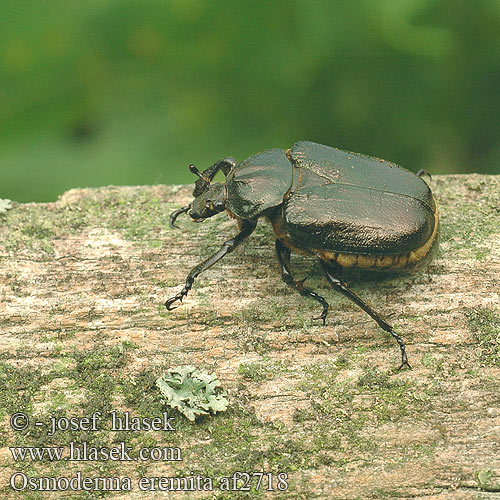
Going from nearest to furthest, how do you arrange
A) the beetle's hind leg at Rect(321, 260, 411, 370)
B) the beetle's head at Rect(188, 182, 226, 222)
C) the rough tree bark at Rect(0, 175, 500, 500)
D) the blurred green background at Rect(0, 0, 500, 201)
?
the rough tree bark at Rect(0, 175, 500, 500)
the beetle's hind leg at Rect(321, 260, 411, 370)
the beetle's head at Rect(188, 182, 226, 222)
the blurred green background at Rect(0, 0, 500, 201)

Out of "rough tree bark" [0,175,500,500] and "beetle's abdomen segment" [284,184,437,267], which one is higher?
"beetle's abdomen segment" [284,184,437,267]

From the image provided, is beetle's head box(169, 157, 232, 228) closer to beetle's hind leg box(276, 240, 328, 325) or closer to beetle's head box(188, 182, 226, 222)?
beetle's head box(188, 182, 226, 222)

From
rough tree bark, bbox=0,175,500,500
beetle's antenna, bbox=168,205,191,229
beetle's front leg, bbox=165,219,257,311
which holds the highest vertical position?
beetle's antenna, bbox=168,205,191,229

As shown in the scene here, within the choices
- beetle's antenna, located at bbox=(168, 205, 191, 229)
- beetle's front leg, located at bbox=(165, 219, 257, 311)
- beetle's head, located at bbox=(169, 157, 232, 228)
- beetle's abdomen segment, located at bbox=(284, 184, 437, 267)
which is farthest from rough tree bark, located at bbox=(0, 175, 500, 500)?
beetle's abdomen segment, located at bbox=(284, 184, 437, 267)

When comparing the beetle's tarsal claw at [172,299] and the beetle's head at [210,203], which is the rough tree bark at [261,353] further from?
the beetle's head at [210,203]

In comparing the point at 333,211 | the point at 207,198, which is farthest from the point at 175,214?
the point at 333,211

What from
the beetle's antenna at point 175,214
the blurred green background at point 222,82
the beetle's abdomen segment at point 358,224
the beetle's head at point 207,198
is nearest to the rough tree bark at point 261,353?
the beetle's antenna at point 175,214

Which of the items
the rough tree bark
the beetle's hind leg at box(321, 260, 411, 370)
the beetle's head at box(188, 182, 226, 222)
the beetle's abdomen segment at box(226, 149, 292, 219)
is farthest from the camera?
the beetle's head at box(188, 182, 226, 222)
